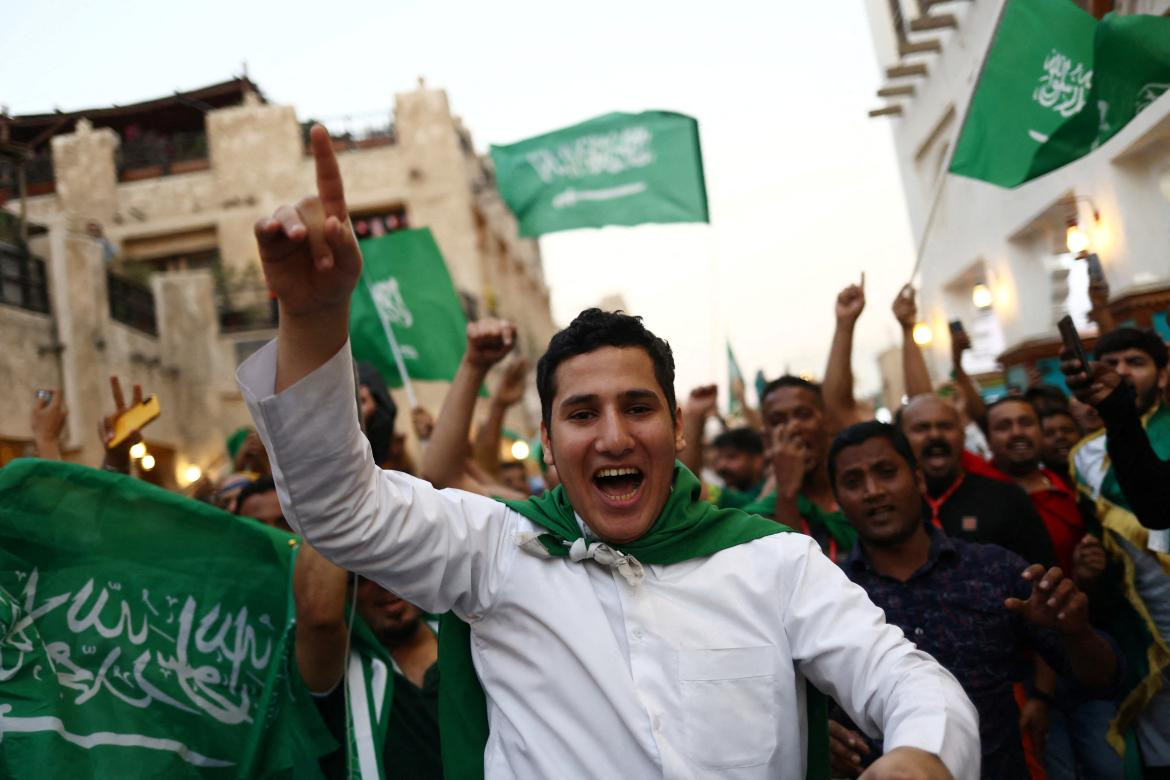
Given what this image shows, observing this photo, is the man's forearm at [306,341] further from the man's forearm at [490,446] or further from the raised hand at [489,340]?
the man's forearm at [490,446]

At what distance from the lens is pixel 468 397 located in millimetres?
3479

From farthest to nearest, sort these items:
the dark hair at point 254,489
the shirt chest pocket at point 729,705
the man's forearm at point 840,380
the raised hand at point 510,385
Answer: the raised hand at point 510,385
the man's forearm at point 840,380
the dark hair at point 254,489
the shirt chest pocket at point 729,705

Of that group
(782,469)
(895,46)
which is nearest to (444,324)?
(782,469)

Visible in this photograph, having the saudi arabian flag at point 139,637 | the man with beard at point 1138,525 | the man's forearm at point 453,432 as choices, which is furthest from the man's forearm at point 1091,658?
the saudi arabian flag at point 139,637

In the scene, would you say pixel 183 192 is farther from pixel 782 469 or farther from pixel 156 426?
pixel 782 469

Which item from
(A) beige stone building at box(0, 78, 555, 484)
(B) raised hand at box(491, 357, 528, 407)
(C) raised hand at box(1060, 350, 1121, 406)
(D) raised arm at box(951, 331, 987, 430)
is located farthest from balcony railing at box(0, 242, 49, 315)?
(C) raised hand at box(1060, 350, 1121, 406)

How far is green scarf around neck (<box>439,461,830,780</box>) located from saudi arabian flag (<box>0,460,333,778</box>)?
3.56 ft

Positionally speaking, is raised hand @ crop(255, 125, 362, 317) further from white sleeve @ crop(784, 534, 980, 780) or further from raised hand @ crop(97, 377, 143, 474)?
raised hand @ crop(97, 377, 143, 474)

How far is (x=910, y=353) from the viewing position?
18.3ft

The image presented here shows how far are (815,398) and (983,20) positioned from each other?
37.4 feet

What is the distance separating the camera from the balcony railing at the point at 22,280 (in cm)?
1033

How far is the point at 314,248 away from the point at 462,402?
1.87 metres

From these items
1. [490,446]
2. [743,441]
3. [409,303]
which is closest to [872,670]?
[490,446]

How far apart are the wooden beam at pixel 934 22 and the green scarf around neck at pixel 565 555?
1471 centimetres
